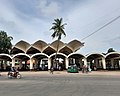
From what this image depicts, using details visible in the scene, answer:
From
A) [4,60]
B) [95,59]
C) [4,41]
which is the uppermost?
[4,41]

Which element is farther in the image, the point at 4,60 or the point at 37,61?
the point at 37,61

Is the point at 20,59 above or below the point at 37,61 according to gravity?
above

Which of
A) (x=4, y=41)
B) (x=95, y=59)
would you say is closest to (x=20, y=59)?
(x=4, y=41)

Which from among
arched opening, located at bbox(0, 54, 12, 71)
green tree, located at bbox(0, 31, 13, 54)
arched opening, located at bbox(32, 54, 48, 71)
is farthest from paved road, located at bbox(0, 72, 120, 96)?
arched opening, located at bbox(0, 54, 12, 71)

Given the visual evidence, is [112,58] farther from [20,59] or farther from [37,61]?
Result: [20,59]

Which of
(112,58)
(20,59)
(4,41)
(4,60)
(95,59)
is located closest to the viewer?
(4,41)

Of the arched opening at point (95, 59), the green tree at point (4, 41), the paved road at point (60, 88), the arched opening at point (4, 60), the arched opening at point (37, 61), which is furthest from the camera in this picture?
the arched opening at point (4, 60)

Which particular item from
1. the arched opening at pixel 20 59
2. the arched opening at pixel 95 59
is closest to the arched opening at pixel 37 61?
the arched opening at pixel 20 59

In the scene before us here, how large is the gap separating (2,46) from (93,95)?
61.0 metres

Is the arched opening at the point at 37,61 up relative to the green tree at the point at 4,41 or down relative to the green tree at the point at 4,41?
down

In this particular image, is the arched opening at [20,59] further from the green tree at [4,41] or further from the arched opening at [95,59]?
the arched opening at [95,59]

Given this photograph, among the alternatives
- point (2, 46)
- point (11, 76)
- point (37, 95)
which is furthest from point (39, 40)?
point (37, 95)

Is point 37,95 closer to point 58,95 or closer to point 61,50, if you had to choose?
point 58,95

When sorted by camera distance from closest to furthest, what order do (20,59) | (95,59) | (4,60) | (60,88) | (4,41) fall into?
(60,88) < (4,41) < (4,60) < (20,59) < (95,59)
